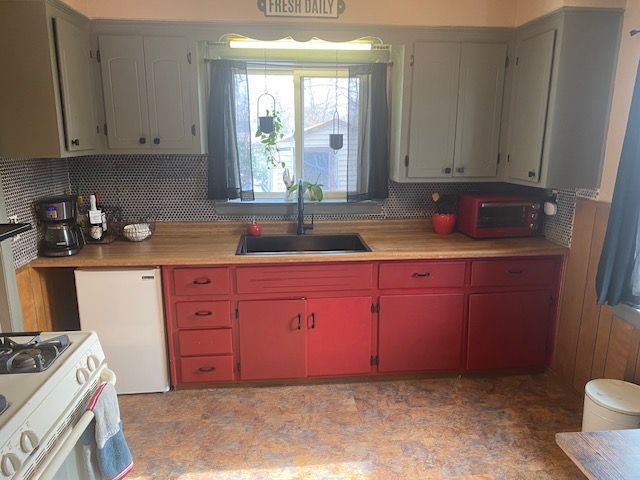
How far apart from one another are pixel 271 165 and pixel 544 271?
1.92m

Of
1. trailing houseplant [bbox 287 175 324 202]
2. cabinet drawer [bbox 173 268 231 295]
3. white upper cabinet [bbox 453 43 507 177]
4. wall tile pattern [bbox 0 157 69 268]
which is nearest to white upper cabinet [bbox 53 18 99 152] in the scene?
wall tile pattern [bbox 0 157 69 268]

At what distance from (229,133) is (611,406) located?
102 inches

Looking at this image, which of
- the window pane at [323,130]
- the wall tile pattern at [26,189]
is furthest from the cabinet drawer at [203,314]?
the window pane at [323,130]

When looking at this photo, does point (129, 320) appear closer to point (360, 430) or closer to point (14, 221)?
point (14, 221)

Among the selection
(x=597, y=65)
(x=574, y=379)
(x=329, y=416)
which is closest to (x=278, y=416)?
(x=329, y=416)

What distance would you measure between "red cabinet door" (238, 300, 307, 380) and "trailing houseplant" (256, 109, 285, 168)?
1061 mm

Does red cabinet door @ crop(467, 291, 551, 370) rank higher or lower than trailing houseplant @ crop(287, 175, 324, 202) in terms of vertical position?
lower

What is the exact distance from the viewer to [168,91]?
2.69 meters

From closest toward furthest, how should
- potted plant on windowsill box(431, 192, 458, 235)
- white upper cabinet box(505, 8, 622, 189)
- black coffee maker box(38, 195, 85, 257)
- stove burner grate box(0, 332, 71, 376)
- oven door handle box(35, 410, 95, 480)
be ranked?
oven door handle box(35, 410, 95, 480)
stove burner grate box(0, 332, 71, 376)
white upper cabinet box(505, 8, 622, 189)
black coffee maker box(38, 195, 85, 257)
potted plant on windowsill box(431, 192, 458, 235)

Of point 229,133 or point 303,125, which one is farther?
point 303,125

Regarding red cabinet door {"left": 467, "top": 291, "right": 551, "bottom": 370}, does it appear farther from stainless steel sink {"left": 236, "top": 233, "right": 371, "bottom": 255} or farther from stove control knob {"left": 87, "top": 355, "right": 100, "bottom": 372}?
stove control knob {"left": 87, "top": 355, "right": 100, "bottom": 372}

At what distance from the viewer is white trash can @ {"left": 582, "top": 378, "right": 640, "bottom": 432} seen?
2025 mm

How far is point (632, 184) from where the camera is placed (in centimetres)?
219

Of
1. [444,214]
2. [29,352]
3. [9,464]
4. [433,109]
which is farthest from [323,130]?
[9,464]
